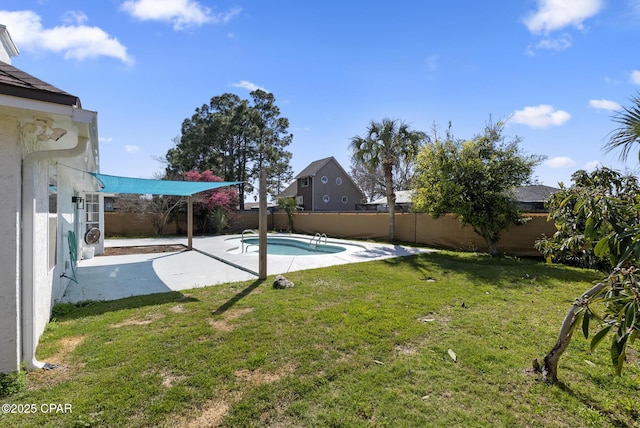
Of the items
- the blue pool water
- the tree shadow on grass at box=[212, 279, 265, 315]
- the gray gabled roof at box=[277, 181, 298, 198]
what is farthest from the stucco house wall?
the gray gabled roof at box=[277, 181, 298, 198]

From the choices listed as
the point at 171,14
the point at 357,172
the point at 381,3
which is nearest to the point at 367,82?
the point at 381,3

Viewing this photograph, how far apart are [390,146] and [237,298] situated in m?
12.6

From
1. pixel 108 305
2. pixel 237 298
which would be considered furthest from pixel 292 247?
pixel 108 305

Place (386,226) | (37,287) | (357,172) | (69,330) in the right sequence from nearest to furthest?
(37,287), (69,330), (386,226), (357,172)

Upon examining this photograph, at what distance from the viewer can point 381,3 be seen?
8.80 metres

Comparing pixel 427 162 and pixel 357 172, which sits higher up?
pixel 357 172

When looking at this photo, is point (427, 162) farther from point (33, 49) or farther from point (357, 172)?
point (357, 172)

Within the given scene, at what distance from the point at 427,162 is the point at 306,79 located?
639 centimetres

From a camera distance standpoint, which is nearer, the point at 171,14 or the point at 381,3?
the point at 171,14

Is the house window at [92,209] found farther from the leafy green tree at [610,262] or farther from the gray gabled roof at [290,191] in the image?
the gray gabled roof at [290,191]

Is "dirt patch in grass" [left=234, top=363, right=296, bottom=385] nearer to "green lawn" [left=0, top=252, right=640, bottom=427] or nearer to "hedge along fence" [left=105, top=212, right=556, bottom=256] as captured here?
"green lawn" [left=0, top=252, right=640, bottom=427]

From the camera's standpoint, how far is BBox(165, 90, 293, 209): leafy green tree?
28.4 metres

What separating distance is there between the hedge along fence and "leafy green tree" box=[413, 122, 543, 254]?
0.76 m

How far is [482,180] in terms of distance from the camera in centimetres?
1141
